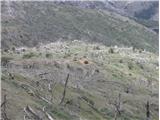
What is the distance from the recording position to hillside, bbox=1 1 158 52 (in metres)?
114

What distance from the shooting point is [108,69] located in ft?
272

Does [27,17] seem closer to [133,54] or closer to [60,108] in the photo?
[133,54]

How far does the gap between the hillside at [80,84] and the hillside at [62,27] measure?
10010 mm

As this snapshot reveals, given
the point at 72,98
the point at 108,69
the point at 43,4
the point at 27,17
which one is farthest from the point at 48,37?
the point at 72,98

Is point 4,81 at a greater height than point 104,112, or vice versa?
point 4,81

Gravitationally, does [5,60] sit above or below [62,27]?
below

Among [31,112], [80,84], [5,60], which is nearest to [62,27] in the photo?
[5,60]

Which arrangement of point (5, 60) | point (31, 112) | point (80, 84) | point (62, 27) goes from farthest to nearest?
point (62, 27) → point (5, 60) → point (80, 84) → point (31, 112)

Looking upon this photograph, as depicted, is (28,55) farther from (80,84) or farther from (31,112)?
(31,112)

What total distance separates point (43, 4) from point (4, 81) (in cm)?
8908

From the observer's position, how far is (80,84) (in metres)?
65.6

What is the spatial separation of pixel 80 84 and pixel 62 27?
6113cm

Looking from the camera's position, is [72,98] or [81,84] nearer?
[72,98]

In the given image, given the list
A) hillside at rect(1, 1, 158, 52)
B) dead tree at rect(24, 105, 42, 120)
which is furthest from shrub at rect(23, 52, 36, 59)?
dead tree at rect(24, 105, 42, 120)
